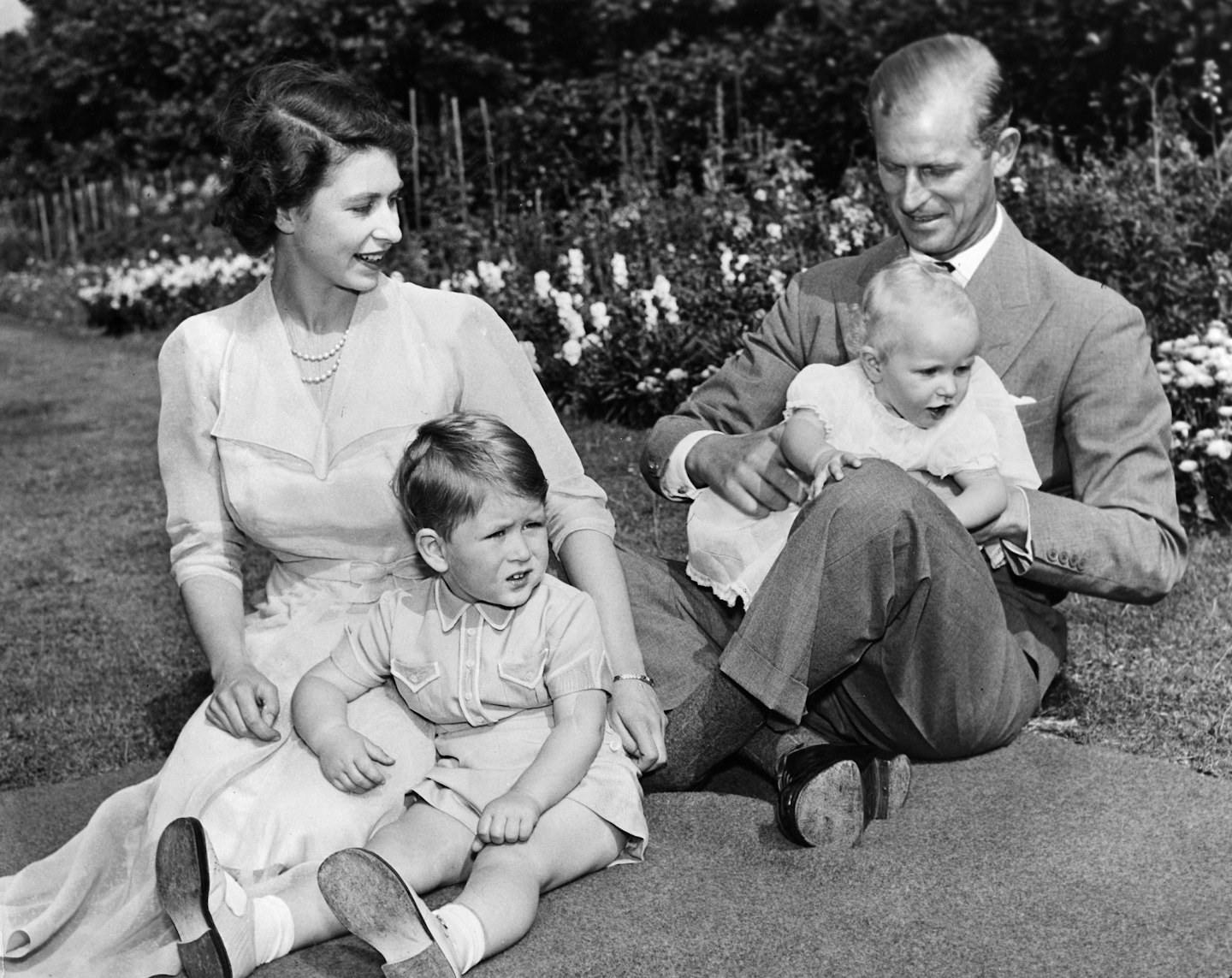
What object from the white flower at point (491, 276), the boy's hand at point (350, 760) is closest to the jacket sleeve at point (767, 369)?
the boy's hand at point (350, 760)

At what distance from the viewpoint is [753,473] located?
11.1ft

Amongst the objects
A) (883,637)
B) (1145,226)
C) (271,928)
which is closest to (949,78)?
(883,637)

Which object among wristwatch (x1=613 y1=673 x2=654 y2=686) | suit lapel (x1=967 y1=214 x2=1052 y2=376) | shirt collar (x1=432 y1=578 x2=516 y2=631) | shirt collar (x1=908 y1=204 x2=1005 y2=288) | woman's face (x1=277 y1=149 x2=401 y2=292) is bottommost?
wristwatch (x1=613 y1=673 x2=654 y2=686)

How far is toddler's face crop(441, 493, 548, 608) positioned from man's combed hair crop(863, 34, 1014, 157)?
1247mm

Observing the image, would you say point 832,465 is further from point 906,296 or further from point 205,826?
point 205,826

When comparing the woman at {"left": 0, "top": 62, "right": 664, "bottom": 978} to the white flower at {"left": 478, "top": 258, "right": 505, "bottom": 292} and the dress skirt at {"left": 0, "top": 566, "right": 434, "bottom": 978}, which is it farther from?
the white flower at {"left": 478, "top": 258, "right": 505, "bottom": 292}

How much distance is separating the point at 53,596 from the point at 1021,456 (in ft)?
14.0

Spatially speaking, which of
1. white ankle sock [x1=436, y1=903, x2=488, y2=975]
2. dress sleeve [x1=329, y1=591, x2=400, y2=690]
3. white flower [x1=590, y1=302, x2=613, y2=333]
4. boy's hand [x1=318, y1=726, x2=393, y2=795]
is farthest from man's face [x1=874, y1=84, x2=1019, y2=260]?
white flower [x1=590, y1=302, x2=613, y2=333]

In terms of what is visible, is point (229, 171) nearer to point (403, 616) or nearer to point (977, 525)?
point (403, 616)

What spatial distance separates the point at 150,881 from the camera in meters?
2.87

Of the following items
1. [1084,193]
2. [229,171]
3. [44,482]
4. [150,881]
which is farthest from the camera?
[44,482]

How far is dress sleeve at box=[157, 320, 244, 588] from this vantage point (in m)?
3.30

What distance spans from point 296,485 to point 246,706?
1.58ft

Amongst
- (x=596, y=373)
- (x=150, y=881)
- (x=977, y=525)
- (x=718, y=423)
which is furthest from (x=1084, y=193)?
(x=150, y=881)
